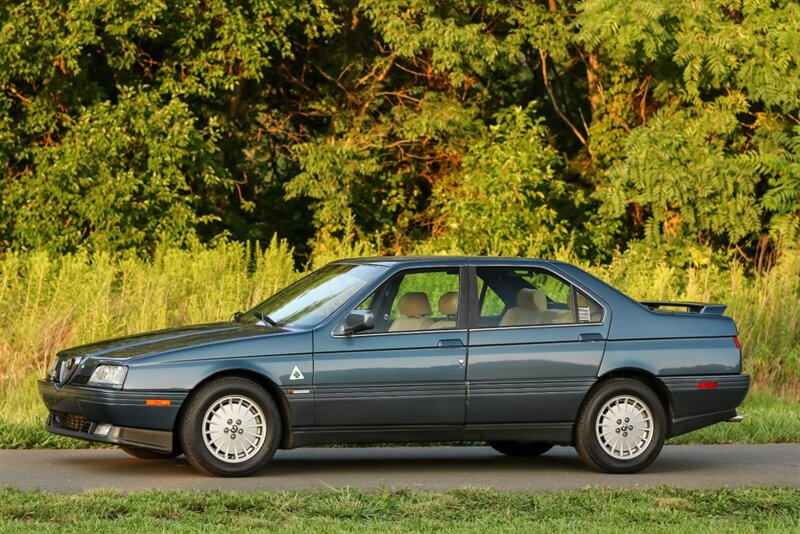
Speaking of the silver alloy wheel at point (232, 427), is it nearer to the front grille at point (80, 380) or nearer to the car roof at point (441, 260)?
the front grille at point (80, 380)

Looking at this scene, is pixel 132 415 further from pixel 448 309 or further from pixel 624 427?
pixel 624 427

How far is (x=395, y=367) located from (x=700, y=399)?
2.36 metres

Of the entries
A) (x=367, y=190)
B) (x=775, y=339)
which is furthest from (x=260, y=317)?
(x=367, y=190)

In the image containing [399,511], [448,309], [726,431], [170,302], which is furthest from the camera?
[170,302]

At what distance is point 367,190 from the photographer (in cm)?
2858

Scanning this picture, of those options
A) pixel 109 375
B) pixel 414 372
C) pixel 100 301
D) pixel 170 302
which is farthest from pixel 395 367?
pixel 170 302

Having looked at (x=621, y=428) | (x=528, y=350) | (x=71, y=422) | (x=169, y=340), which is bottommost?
(x=621, y=428)

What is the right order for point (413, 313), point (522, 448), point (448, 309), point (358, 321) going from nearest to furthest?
point (358, 321)
point (413, 313)
point (448, 309)
point (522, 448)

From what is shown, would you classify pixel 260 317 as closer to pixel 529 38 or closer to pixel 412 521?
pixel 412 521

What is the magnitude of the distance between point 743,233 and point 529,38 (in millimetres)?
5357

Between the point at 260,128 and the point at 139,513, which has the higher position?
the point at 260,128

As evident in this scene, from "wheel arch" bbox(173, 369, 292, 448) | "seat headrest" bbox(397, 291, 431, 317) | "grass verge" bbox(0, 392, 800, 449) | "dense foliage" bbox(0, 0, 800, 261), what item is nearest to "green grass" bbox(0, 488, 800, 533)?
"wheel arch" bbox(173, 369, 292, 448)

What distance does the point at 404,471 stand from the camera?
10.7 meters

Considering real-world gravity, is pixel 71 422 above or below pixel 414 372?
below
